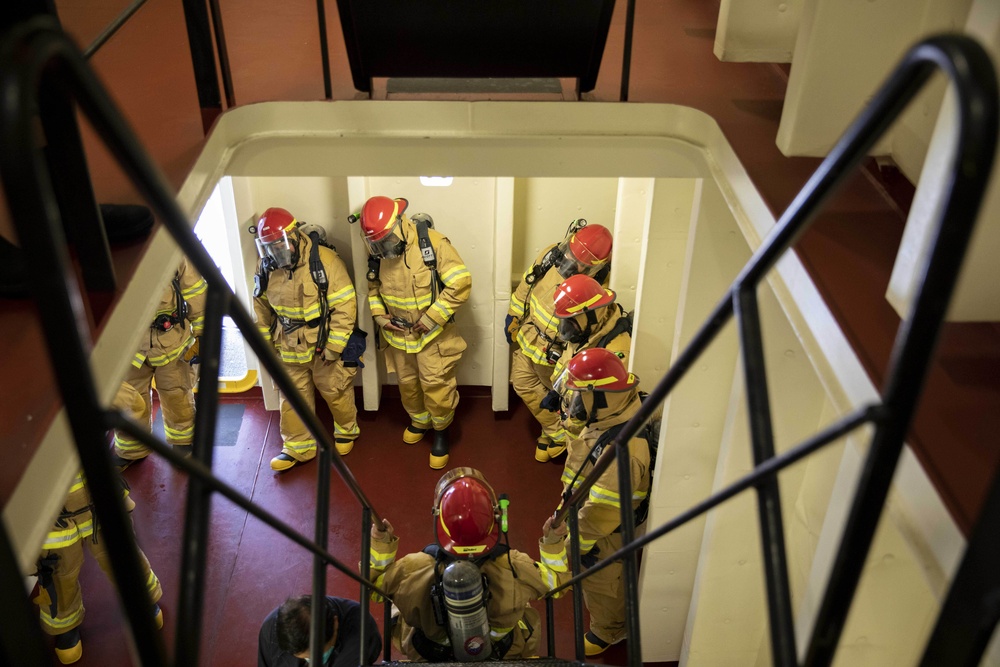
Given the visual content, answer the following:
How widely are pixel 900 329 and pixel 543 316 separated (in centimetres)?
489

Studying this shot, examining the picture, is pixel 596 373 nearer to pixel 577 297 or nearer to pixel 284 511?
pixel 577 297

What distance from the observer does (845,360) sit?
207 centimetres

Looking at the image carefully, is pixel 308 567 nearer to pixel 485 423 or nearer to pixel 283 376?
pixel 485 423

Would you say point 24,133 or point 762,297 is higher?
point 24,133

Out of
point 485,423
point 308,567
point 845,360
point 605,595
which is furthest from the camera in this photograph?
point 485,423

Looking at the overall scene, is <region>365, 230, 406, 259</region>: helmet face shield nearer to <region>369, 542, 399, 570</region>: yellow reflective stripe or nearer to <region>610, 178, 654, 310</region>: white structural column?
<region>610, 178, 654, 310</region>: white structural column

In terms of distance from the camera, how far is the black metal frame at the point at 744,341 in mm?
791

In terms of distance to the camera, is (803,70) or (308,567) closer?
(803,70)

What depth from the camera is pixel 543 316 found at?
5945 mm

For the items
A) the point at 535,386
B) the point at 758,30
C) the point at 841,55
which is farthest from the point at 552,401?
the point at 841,55

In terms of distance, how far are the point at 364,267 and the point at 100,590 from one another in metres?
2.76

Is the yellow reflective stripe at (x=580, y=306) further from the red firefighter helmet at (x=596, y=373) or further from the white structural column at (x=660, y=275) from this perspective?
the red firefighter helmet at (x=596, y=373)

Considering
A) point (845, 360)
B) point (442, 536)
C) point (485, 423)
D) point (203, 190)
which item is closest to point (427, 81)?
point (203, 190)

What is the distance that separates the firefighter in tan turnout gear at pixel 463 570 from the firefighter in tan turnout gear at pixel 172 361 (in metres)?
2.65
